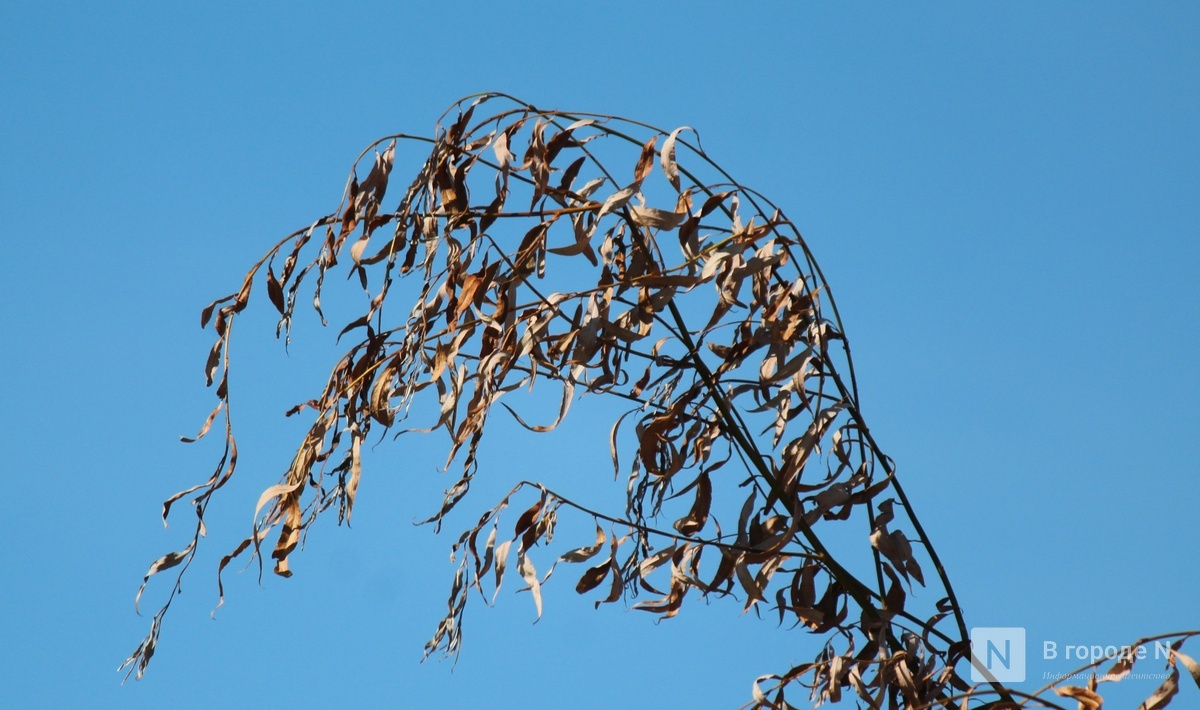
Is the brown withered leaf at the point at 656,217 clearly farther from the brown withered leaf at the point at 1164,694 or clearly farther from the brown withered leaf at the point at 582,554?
the brown withered leaf at the point at 1164,694

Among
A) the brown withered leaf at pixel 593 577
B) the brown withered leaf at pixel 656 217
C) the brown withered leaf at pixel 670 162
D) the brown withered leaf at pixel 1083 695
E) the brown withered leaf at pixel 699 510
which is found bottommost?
the brown withered leaf at pixel 1083 695

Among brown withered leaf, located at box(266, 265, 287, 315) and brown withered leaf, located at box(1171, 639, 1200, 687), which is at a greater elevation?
brown withered leaf, located at box(266, 265, 287, 315)

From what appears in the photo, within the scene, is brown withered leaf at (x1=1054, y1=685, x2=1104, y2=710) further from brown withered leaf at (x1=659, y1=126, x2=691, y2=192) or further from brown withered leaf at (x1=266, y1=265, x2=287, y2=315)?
brown withered leaf at (x1=266, y1=265, x2=287, y2=315)

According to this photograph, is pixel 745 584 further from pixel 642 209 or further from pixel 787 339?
pixel 642 209

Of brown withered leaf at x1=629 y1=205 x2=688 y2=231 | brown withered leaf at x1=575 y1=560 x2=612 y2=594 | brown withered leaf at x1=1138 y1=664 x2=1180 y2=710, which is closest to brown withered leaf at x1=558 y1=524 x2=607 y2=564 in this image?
brown withered leaf at x1=575 y1=560 x2=612 y2=594

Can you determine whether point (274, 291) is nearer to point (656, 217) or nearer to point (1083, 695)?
point (656, 217)

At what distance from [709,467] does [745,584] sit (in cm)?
14

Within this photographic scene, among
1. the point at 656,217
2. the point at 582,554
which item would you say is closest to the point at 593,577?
the point at 582,554

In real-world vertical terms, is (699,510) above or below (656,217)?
below

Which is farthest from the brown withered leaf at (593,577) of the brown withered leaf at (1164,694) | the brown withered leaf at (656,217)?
the brown withered leaf at (1164,694)

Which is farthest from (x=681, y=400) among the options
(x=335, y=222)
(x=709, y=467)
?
(x=335, y=222)

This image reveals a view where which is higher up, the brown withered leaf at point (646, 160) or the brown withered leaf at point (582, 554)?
the brown withered leaf at point (646, 160)

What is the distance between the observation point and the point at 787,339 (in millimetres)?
1181

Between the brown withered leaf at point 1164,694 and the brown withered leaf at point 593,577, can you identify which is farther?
the brown withered leaf at point 593,577
